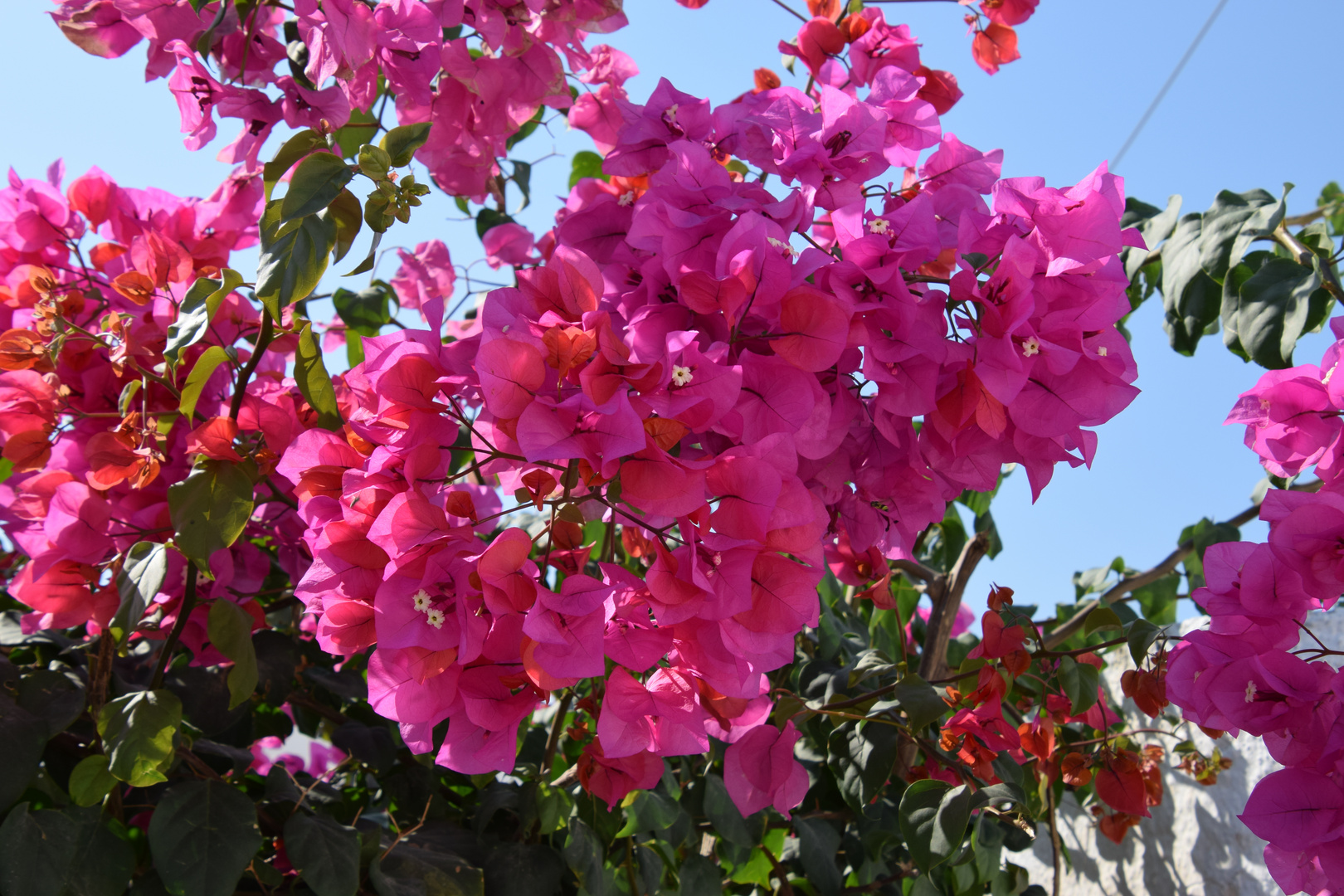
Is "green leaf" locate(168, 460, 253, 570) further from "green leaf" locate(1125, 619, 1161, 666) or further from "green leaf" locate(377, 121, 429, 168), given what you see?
"green leaf" locate(1125, 619, 1161, 666)

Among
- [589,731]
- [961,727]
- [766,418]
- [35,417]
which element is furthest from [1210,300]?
[35,417]

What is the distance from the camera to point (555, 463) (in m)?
0.56

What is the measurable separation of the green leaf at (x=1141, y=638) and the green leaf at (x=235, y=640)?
2.27 feet

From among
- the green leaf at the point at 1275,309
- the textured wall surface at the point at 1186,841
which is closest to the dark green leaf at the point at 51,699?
the green leaf at the point at 1275,309

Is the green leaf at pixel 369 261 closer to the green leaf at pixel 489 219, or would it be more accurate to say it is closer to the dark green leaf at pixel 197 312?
the dark green leaf at pixel 197 312

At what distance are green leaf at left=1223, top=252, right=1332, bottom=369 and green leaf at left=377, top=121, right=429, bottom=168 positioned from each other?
28.5 inches

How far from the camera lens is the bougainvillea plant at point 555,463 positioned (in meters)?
0.53

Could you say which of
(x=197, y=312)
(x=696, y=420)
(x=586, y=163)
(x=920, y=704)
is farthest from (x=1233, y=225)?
(x=197, y=312)

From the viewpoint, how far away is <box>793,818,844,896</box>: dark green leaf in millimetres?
1016

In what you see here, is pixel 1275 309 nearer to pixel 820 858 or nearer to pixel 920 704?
pixel 920 704

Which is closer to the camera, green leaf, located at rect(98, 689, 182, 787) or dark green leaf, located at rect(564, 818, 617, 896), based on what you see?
green leaf, located at rect(98, 689, 182, 787)

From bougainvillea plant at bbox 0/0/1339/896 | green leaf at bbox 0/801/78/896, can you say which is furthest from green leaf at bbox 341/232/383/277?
green leaf at bbox 0/801/78/896

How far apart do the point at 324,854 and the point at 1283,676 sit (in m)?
0.74

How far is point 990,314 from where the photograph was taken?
568 millimetres
